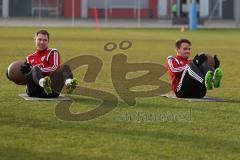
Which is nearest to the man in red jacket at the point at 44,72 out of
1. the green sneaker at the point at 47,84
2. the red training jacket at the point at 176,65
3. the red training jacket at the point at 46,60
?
the red training jacket at the point at 46,60

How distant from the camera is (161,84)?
1493 cm

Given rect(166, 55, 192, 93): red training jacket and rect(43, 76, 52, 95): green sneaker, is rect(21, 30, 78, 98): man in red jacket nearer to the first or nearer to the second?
rect(43, 76, 52, 95): green sneaker

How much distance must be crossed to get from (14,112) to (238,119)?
3011mm

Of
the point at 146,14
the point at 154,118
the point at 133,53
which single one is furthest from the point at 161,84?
the point at 146,14

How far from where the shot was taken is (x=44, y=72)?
11.6 metres

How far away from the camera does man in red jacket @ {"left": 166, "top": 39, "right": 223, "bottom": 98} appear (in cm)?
1153

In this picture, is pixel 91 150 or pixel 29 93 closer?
pixel 91 150

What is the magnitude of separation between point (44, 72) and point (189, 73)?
226 centimetres

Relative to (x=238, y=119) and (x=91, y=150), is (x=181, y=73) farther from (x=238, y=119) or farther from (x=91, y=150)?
(x=91, y=150)

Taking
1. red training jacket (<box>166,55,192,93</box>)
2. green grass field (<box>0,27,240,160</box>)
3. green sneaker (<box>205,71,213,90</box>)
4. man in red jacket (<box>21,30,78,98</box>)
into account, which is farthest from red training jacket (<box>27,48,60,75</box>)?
green sneaker (<box>205,71,213,90</box>)

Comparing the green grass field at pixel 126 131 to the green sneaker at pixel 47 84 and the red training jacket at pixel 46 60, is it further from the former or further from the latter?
the red training jacket at pixel 46 60

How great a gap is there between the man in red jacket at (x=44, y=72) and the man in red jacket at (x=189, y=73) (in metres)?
1.74

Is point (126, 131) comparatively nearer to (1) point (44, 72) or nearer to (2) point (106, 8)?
(1) point (44, 72)

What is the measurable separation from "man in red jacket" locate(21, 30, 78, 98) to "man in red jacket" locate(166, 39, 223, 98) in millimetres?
1742
